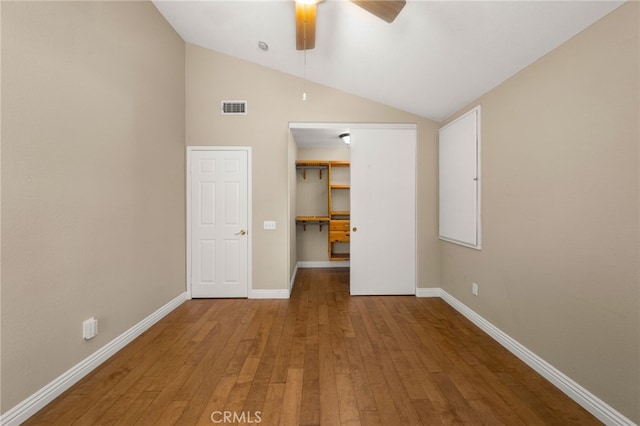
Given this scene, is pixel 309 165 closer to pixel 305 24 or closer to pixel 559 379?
pixel 305 24

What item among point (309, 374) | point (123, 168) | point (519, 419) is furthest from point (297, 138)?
point (519, 419)

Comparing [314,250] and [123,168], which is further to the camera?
[314,250]

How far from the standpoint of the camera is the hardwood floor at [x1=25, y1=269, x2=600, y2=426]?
1606mm

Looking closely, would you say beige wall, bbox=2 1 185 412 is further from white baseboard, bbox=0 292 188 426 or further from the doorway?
the doorway

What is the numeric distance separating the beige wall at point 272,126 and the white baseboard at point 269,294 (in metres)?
0.06

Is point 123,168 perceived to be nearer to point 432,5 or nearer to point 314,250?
point 432,5

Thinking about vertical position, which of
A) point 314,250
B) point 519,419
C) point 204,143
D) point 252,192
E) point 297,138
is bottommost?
point 519,419

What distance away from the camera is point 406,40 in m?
2.38

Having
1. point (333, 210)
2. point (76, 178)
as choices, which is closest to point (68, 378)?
point (76, 178)

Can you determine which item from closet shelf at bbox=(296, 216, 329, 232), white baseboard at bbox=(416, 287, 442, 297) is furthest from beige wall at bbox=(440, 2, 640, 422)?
closet shelf at bbox=(296, 216, 329, 232)

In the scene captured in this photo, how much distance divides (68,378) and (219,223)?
2110 millimetres

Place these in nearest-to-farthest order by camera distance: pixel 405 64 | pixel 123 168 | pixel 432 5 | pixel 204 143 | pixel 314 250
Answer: pixel 432 5 < pixel 123 168 < pixel 405 64 < pixel 204 143 < pixel 314 250

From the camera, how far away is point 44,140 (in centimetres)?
171

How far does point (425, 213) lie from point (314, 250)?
2.56m
